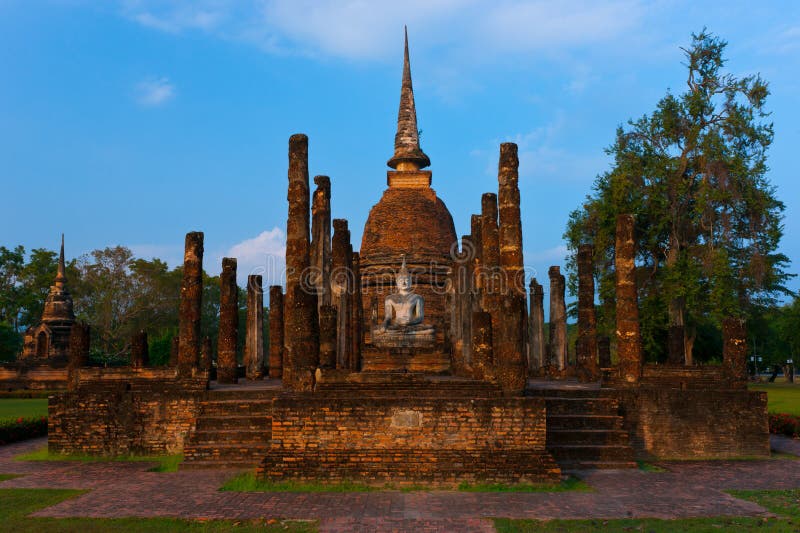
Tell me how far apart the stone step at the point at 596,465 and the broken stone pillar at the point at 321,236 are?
8059mm

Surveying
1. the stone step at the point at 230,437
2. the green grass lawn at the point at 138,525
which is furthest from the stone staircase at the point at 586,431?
the green grass lawn at the point at 138,525

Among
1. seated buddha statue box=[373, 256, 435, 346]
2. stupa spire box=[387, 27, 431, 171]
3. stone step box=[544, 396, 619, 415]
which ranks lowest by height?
stone step box=[544, 396, 619, 415]

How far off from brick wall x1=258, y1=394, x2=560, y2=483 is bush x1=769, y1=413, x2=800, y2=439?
9396mm

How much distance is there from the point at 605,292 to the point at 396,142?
676 inches

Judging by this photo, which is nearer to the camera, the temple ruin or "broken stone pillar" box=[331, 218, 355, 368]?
the temple ruin

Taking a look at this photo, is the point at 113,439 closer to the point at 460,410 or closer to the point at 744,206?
the point at 460,410

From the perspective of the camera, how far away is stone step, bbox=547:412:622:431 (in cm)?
1248

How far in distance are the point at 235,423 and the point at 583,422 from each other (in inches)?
251

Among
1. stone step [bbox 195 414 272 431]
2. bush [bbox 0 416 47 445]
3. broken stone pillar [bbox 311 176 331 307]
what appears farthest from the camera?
broken stone pillar [bbox 311 176 331 307]

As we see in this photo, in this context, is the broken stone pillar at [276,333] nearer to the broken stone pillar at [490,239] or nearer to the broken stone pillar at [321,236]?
the broken stone pillar at [321,236]

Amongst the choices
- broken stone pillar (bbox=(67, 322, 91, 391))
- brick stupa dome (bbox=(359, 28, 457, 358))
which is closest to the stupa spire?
brick stupa dome (bbox=(359, 28, 457, 358))

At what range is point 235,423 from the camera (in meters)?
Answer: 12.5

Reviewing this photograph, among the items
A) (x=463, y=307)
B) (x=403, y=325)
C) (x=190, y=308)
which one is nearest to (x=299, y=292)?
(x=190, y=308)

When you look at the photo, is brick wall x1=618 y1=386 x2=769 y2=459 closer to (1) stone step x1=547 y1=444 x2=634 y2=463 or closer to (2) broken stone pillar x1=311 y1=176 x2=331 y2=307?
(1) stone step x1=547 y1=444 x2=634 y2=463
